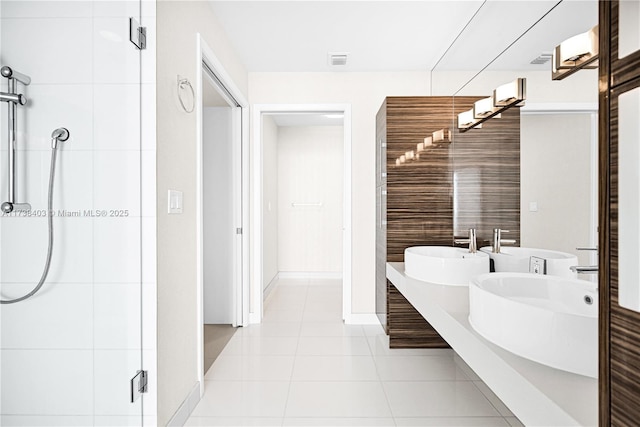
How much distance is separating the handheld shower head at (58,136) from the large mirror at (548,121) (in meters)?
1.82

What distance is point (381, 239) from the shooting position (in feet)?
10.9

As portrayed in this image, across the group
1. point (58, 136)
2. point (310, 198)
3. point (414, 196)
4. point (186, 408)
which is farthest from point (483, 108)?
point (310, 198)

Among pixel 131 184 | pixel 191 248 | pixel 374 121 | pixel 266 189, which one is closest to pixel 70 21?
pixel 131 184

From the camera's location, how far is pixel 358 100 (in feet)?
12.0

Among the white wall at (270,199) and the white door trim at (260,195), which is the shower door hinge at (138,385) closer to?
the white door trim at (260,195)

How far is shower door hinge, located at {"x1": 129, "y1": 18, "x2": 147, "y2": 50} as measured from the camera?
5.27 feet

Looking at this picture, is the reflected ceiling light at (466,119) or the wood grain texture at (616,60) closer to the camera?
the wood grain texture at (616,60)

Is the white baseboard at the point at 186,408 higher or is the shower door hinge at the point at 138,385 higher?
the shower door hinge at the point at 138,385

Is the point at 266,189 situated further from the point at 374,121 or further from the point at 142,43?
the point at 142,43

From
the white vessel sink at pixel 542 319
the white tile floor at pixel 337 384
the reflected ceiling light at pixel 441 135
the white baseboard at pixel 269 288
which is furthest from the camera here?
the white baseboard at pixel 269 288

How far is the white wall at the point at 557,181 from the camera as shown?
4.17 feet

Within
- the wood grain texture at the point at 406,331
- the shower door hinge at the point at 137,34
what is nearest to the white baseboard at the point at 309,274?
the wood grain texture at the point at 406,331

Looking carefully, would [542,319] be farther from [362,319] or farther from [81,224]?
[362,319]

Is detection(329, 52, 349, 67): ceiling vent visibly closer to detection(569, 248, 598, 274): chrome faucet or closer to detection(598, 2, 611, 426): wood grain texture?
detection(569, 248, 598, 274): chrome faucet
